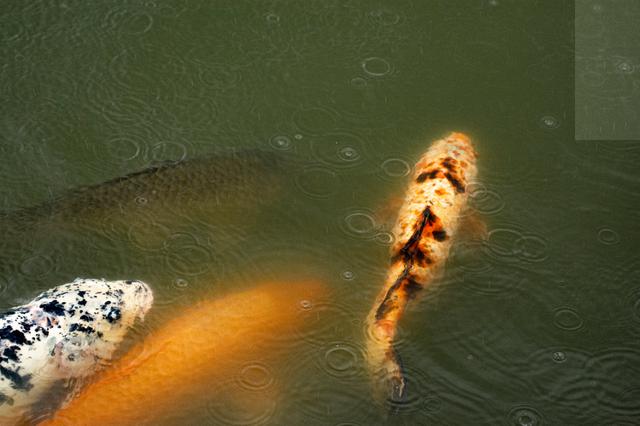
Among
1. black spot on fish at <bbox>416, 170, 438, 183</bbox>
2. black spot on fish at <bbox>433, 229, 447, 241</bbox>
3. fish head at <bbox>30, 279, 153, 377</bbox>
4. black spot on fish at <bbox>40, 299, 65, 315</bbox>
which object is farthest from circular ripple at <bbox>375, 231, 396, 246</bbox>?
black spot on fish at <bbox>40, 299, 65, 315</bbox>

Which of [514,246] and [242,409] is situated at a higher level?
[514,246]

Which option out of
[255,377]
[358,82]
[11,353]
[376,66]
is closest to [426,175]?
[358,82]

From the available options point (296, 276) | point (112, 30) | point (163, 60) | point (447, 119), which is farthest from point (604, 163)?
point (112, 30)

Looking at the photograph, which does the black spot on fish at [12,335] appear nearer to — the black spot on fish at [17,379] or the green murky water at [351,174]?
the black spot on fish at [17,379]

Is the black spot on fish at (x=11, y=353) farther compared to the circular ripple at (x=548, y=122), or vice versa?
the circular ripple at (x=548, y=122)

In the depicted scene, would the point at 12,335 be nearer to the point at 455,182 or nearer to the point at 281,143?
the point at 281,143
